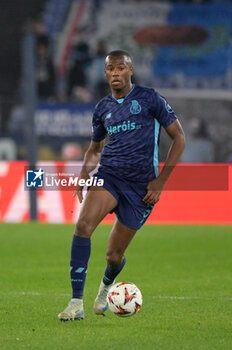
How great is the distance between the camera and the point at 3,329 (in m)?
5.60

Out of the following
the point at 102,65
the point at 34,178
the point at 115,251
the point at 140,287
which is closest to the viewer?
the point at 115,251

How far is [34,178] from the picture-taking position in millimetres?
6586

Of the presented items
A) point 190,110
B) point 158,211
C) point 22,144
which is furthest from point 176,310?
point 190,110

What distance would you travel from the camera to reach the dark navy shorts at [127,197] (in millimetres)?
6039

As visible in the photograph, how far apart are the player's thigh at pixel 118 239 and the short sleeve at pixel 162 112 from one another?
0.82 meters

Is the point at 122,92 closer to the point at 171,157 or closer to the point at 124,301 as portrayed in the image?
the point at 171,157

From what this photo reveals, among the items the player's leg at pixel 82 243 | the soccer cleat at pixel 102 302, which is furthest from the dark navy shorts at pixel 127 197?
the soccer cleat at pixel 102 302

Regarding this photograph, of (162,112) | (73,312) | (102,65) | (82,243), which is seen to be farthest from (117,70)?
(102,65)

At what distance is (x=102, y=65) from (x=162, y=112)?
1631 cm

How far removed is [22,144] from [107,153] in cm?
1253

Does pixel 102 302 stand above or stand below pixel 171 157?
below

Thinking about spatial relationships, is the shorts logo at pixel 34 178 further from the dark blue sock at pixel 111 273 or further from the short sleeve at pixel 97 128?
the dark blue sock at pixel 111 273

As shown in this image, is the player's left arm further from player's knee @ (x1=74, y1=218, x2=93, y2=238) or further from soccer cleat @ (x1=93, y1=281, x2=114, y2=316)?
soccer cleat @ (x1=93, y1=281, x2=114, y2=316)

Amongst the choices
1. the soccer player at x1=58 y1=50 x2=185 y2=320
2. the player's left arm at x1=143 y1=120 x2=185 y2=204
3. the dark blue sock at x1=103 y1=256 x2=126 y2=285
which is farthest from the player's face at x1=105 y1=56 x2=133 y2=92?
the dark blue sock at x1=103 y1=256 x2=126 y2=285
